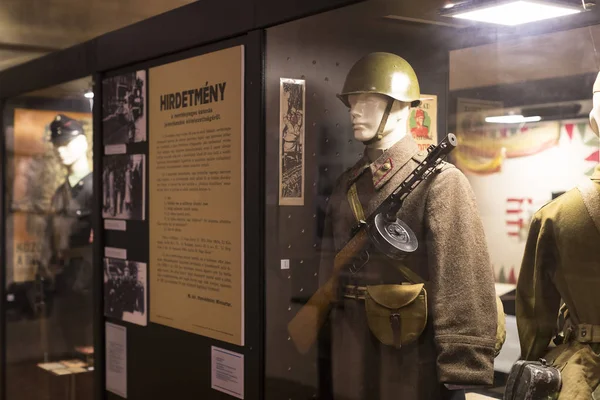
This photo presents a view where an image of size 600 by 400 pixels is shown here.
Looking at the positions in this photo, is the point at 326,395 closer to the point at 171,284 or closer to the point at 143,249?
the point at 171,284

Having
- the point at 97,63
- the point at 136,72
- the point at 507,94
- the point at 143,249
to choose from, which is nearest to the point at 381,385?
the point at 507,94

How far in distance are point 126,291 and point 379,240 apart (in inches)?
61.6

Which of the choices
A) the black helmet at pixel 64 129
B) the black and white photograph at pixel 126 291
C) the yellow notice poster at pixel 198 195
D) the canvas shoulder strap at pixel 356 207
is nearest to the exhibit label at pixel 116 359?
the black and white photograph at pixel 126 291

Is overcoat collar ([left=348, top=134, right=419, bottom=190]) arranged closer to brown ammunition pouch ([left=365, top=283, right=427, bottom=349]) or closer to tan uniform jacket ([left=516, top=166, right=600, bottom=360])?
brown ammunition pouch ([left=365, top=283, right=427, bottom=349])

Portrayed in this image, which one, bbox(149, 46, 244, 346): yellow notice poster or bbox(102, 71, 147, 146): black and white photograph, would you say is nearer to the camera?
bbox(149, 46, 244, 346): yellow notice poster

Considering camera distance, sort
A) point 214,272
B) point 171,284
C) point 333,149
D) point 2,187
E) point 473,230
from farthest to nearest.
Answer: point 2,187 < point 171,284 < point 214,272 < point 333,149 < point 473,230

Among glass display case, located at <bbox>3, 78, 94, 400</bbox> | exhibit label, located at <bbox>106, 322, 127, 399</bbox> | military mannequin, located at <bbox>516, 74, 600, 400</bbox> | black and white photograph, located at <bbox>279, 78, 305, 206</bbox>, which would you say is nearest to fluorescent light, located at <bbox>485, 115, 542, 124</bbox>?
military mannequin, located at <bbox>516, 74, 600, 400</bbox>

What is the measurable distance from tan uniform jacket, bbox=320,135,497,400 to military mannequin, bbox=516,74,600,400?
111 mm

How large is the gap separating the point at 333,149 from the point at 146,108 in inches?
45.8

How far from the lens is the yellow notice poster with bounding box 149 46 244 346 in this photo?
272 cm

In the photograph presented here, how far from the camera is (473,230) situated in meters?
1.86

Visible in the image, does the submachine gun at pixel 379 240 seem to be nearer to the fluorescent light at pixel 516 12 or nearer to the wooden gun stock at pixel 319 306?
the wooden gun stock at pixel 319 306

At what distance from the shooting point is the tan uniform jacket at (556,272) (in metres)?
1.67

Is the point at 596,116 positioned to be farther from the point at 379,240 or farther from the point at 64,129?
the point at 64,129
